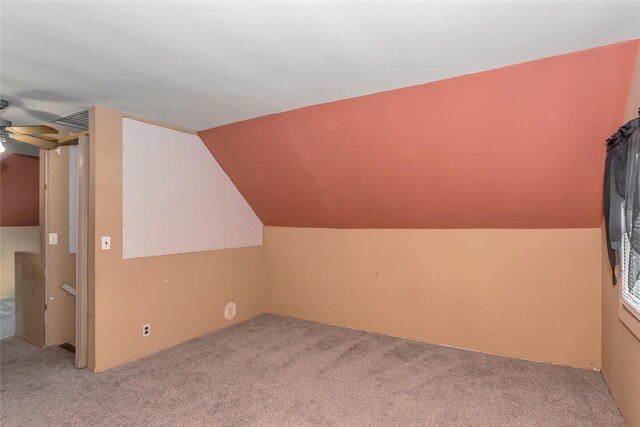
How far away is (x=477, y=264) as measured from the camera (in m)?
3.32

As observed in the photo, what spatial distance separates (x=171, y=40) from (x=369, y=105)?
1.41m

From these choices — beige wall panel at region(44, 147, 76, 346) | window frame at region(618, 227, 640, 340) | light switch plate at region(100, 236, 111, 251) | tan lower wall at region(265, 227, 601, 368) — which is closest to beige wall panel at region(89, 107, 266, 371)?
light switch plate at region(100, 236, 111, 251)

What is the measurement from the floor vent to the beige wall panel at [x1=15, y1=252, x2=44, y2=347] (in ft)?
4.45

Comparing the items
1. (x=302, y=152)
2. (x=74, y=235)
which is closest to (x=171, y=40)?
(x=302, y=152)

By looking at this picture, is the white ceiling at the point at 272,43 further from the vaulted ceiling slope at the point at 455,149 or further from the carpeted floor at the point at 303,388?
the carpeted floor at the point at 303,388

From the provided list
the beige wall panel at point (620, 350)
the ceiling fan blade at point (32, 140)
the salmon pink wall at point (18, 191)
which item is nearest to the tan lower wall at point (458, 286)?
the beige wall panel at point (620, 350)

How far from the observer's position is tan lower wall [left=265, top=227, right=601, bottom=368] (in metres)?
2.95

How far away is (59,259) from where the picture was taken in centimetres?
353

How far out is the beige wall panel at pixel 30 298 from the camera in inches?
138

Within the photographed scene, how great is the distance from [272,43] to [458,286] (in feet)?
9.02

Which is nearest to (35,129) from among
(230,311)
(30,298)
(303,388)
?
(30,298)

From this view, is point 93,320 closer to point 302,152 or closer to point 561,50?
point 302,152

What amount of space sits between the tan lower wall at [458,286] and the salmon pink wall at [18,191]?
4.14 metres

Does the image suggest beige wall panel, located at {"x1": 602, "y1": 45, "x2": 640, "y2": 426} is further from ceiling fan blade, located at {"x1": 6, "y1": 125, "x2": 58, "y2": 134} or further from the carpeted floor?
ceiling fan blade, located at {"x1": 6, "y1": 125, "x2": 58, "y2": 134}
